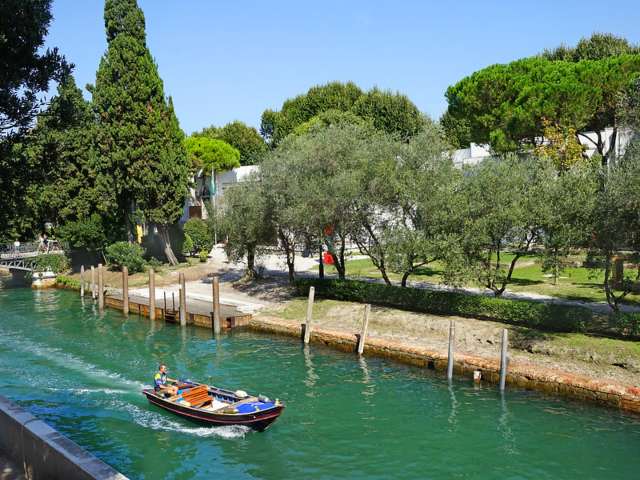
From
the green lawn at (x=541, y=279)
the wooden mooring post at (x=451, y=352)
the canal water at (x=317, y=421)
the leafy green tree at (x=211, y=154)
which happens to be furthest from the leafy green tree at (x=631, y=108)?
the leafy green tree at (x=211, y=154)

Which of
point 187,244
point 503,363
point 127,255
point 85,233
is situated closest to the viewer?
point 503,363

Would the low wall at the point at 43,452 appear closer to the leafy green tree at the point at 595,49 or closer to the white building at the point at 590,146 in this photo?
the white building at the point at 590,146

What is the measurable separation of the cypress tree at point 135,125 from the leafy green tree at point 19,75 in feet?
106

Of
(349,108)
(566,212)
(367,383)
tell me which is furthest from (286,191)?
(349,108)

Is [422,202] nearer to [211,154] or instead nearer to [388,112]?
[211,154]

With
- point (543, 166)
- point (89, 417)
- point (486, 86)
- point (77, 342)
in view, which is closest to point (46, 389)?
point (89, 417)

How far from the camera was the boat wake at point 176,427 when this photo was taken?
18.4 meters

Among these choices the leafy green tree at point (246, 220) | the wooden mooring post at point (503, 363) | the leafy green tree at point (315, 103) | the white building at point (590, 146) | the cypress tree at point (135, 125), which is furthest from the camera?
the leafy green tree at point (315, 103)

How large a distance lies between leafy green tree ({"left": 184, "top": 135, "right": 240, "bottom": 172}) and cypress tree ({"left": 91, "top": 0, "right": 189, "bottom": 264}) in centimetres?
1539

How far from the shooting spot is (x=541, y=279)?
1366 inches

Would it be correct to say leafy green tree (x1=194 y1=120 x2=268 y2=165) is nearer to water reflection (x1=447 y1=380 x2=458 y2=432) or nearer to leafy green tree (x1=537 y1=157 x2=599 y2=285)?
leafy green tree (x1=537 y1=157 x2=599 y2=285)

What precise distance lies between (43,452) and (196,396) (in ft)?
37.2

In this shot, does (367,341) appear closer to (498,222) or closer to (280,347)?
(280,347)

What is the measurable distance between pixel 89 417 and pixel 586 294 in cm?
2254
